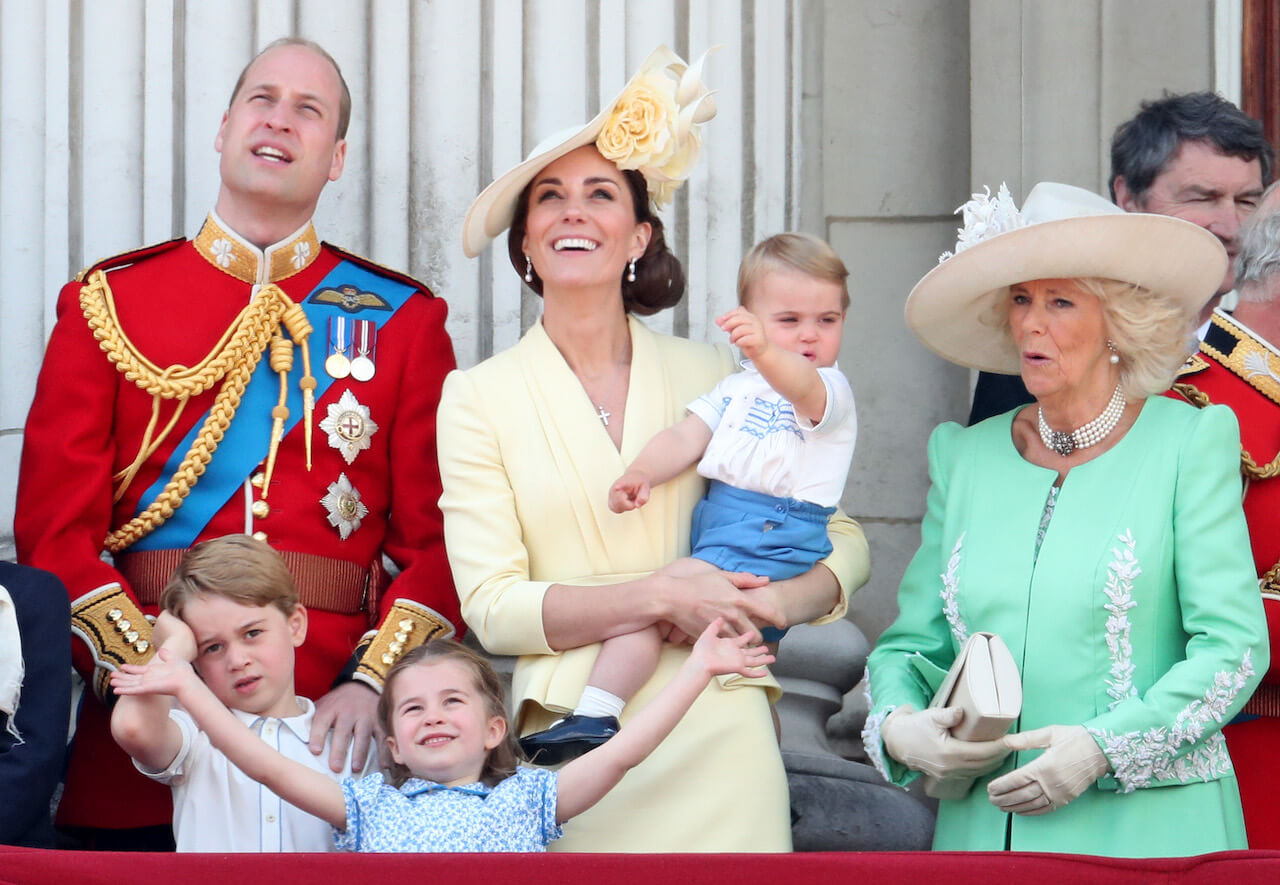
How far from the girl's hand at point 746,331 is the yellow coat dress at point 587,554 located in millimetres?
291

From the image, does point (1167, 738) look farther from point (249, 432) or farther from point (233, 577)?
point (249, 432)

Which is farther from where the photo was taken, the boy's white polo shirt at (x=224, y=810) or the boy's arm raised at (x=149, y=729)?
the boy's white polo shirt at (x=224, y=810)

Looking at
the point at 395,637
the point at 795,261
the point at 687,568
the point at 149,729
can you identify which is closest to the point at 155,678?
the point at 149,729

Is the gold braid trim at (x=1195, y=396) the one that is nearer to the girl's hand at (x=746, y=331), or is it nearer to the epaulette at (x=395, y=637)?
the girl's hand at (x=746, y=331)

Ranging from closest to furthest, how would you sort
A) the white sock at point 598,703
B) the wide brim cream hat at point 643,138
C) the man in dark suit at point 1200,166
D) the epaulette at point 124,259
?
the white sock at point 598,703, the wide brim cream hat at point 643,138, the epaulette at point 124,259, the man in dark suit at point 1200,166

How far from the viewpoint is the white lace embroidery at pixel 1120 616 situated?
2.97 m

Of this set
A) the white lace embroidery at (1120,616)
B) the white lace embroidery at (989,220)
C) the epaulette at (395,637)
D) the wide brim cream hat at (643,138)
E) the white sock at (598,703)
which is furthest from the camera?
the wide brim cream hat at (643,138)

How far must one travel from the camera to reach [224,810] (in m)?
2.99

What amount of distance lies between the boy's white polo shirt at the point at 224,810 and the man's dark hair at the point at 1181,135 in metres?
2.13

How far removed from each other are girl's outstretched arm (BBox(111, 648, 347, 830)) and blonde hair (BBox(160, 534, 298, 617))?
28cm

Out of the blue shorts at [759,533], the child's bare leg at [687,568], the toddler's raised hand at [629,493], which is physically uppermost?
the toddler's raised hand at [629,493]

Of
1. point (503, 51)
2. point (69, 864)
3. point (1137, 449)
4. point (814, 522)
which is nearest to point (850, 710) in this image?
point (814, 522)

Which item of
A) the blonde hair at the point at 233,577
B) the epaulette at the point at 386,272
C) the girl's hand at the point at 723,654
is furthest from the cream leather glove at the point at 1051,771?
the epaulette at the point at 386,272

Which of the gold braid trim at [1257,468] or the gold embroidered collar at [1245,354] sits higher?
the gold embroidered collar at [1245,354]
